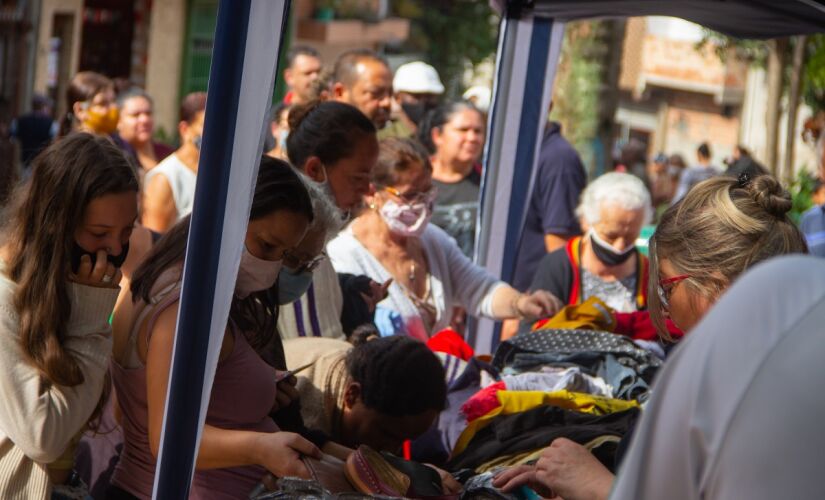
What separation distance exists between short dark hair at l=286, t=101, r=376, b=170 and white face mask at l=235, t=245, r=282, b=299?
42.3 inches

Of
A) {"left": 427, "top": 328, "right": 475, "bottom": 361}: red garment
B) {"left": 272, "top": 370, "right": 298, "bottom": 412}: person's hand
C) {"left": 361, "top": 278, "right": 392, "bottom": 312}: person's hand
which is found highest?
{"left": 361, "top": 278, "right": 392, "bottom": 312}: person's hand

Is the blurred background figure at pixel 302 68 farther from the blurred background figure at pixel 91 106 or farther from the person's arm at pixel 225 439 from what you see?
the person's arm at pixel 225 439

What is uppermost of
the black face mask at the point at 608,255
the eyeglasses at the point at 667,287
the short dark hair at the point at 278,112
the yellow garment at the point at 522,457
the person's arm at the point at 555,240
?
the short dark hair at the point at 278,112

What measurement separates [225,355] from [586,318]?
76.1 inches

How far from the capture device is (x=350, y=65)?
20.1ft

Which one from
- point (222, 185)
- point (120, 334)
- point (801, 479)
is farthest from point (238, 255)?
point (801, 479)

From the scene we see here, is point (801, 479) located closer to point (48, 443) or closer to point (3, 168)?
point (48, 443)

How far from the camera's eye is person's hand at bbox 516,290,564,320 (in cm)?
458

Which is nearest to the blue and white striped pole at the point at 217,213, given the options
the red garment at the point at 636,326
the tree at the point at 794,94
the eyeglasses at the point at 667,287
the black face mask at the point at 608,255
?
the eyeglasses at the point at 667,287

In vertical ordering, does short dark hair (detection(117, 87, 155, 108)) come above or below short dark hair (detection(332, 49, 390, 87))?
below

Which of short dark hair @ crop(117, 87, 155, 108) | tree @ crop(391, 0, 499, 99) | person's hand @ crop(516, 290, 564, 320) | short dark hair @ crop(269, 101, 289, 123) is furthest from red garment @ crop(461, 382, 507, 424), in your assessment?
tree @ crop(391, 0, 499, 99)

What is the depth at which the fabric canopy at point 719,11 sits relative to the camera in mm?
4680

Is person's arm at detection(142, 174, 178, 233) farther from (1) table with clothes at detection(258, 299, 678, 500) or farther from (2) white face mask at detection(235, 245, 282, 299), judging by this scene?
(2) white face mask at detection(235, 245, 282, 299)

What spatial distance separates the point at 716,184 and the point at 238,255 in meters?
1.09
